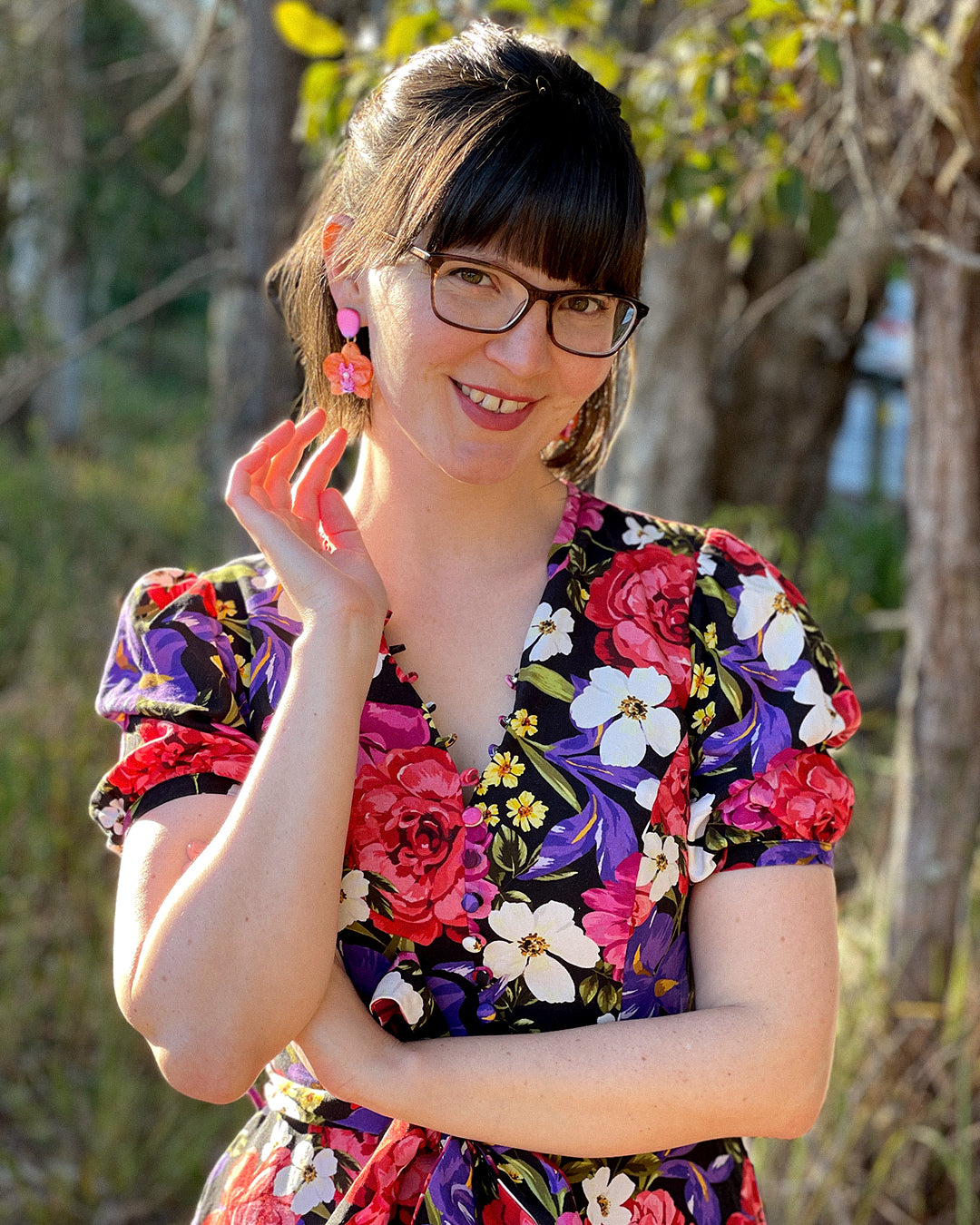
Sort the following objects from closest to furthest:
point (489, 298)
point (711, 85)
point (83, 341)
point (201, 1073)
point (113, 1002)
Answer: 1. point (201, 1073)
2. point (489, 298)
3. point (711, 85)
4. point (113, 1002)
5. point (83, 341)

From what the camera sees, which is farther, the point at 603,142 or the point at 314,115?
the point at 314,115

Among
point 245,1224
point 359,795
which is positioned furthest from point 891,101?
point 245,1224

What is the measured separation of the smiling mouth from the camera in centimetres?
119

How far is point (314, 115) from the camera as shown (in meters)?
2.33

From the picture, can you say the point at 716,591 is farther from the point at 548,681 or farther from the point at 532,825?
the point at 532,825

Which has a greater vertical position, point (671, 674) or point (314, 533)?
point (314, 533)

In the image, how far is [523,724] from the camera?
121 centimetres

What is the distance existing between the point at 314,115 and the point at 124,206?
1388cm

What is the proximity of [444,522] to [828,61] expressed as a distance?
39.4 inches

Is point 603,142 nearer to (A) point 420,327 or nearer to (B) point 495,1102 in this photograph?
(A) point 420,327

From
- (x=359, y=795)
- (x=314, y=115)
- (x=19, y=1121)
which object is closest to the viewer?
(x=359, y=795)

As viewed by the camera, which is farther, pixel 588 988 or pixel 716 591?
pixel 716 591

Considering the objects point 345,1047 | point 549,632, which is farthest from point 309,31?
point 345,1047

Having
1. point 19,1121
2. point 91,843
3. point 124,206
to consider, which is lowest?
point 19,1121
